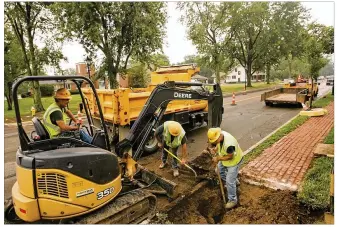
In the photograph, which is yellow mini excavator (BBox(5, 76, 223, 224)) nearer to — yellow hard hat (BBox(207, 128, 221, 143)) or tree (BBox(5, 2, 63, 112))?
yellow hard hat (BBox(207, 128, 221, 143))

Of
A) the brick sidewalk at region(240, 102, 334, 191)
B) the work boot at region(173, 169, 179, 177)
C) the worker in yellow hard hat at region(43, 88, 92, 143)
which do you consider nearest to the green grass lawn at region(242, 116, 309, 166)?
the brick sidewalk at region(240, 102, 334, 191)

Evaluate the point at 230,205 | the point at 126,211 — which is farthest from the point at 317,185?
the point at 126,211

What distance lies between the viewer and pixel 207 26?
3045 centimetres

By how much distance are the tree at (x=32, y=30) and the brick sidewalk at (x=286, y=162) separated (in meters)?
14.3

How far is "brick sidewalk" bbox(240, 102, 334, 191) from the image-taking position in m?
5.29

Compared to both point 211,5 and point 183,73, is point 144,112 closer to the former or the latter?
point 183,73

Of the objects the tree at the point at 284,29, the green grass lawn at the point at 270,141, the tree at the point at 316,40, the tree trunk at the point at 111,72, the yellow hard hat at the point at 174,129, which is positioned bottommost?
the green grass lawn at the point at 270,141

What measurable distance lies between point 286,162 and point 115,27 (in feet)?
44.8

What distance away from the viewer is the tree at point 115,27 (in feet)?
50.6

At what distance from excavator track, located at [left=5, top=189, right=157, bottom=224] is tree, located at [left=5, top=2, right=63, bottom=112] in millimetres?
13994

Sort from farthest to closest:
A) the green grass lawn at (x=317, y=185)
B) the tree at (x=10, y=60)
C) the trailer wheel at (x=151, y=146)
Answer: the tree at (x=10, y=60), the trailer wheel at (x=151, y=146), the green grass lawn at (x=317, y=185)

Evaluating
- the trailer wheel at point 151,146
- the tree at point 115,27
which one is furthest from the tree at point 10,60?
the trailer wheel at point 151,146

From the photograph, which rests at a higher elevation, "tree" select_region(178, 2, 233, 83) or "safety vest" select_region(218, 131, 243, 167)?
"tree" select_region(178, 2, 233, 83)

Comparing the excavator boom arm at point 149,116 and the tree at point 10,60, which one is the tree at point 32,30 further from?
the excavator boom arm at point 149,116
